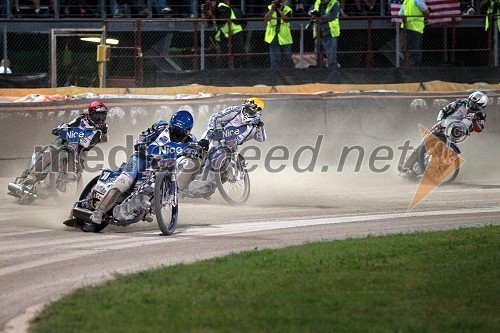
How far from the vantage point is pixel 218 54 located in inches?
926

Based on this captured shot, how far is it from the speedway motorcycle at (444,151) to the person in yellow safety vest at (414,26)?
4716 mm

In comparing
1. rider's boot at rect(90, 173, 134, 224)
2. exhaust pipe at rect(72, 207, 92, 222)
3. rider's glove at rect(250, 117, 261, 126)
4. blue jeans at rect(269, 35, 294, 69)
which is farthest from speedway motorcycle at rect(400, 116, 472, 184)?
exhaust pipe at rect(72, 207, 92, 222)

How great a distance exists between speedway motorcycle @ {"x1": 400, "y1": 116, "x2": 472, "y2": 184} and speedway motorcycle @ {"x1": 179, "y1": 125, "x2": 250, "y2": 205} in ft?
14.4

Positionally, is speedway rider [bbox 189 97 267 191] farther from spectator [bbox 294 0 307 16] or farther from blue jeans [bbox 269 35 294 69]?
spectator [bbox 294 0 307 16]

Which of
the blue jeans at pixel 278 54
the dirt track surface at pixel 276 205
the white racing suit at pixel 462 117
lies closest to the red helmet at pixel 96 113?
the dirt track surface at pixel 276 205

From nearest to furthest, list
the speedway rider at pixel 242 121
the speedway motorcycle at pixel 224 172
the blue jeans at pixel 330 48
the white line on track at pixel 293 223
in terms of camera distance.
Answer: the white line on track at pixel 293 223, the speedway motorcycle at pixel 224 172, the speedway rider at pixel 242 121, the blue jeans at pixel 330 48

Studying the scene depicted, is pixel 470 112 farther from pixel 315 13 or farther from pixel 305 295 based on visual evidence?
pixel 305 295

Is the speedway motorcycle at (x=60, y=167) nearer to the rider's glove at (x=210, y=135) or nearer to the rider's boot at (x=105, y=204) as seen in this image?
the rider's glove at (x=210, y=135)

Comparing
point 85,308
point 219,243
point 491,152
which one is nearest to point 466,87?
point 491,152

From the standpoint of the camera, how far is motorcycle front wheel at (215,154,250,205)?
16.4 m

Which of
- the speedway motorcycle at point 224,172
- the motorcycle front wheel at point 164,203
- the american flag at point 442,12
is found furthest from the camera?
the american flag at point 442,12

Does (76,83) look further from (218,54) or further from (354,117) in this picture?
(354,117)

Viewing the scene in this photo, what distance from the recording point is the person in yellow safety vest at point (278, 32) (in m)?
23.3

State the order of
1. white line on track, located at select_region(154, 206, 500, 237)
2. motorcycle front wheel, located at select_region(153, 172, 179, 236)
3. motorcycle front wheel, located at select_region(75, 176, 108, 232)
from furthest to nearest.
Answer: white line on track, located at select_region(154, 206, 500, 237), motorcycle front wheel, located at select_region(75, 176, 108, 232), motorcycle front wheel, located at select_region(153, 172, 179, 236)
